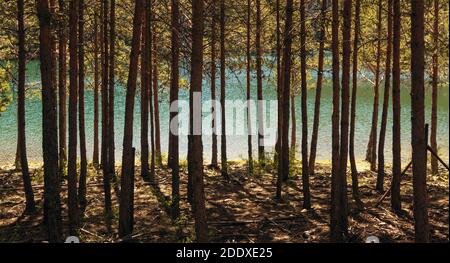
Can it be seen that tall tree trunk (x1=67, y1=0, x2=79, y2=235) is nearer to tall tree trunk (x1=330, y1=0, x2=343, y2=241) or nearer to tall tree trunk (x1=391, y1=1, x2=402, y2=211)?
tall tree trunk (x1=330, y1=0, x2=343, y2=241)

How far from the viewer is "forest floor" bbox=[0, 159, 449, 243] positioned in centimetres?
1133

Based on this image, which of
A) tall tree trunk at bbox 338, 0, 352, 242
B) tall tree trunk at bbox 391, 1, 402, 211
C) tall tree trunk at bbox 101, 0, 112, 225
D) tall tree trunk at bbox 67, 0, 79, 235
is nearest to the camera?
tall tree trunk at bbox 338, 0, 352, 242

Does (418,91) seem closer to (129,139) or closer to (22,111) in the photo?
(129,139)

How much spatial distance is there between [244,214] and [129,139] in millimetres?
4220

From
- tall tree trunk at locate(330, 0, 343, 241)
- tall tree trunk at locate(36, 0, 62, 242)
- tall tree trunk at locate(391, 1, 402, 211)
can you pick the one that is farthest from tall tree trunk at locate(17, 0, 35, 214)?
tall tree trunk at locate(391, 1, 402, 211)

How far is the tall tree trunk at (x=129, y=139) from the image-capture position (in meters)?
10.4

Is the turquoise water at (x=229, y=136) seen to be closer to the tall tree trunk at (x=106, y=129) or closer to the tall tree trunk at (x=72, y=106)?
the tall tree trunk at (x=106, y=129)

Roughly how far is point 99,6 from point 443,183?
42.5 feet

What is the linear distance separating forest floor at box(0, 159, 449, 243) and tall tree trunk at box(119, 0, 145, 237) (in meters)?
0.43

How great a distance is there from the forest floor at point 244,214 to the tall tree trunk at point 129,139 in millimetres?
434

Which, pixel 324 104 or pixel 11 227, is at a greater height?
pixel 324 104
